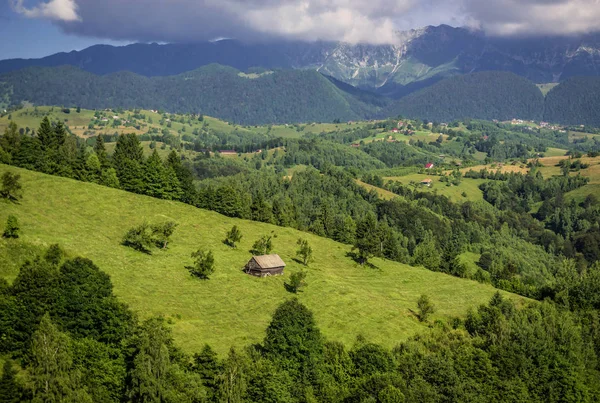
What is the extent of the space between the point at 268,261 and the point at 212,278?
12826 mm

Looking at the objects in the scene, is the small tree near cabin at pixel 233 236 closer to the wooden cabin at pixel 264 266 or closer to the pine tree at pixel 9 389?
the wooden cabin at pixel 264 266

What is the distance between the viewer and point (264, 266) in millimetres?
107375

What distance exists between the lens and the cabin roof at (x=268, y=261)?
353ft

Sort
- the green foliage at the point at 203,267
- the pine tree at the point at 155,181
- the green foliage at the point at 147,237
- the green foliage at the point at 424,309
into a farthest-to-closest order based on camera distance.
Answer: the pine tree at the point at 155,181, the green foliage at the point at 147,237, the green foliage at the point at 424,309, the green foliage at the point at 203,267

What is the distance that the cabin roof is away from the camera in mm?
107681

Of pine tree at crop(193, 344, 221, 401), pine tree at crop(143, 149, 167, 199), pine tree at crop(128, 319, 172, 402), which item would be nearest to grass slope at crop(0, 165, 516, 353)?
pine tree at crop(143, 149, 167, 199)

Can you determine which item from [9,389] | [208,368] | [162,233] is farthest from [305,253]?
[9,389]

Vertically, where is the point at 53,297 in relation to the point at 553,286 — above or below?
above

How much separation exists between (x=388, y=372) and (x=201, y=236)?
206 feet

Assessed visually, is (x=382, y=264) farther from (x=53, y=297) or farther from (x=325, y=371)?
(x=53, y=297)

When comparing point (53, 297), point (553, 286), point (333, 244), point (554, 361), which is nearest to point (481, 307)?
point (554, 361)

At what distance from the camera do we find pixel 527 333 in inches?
3349

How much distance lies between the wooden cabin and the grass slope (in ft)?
6.57

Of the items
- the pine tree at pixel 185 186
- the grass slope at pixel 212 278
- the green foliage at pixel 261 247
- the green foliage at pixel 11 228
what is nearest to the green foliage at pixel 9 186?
the grass slope at pixel 212 278
